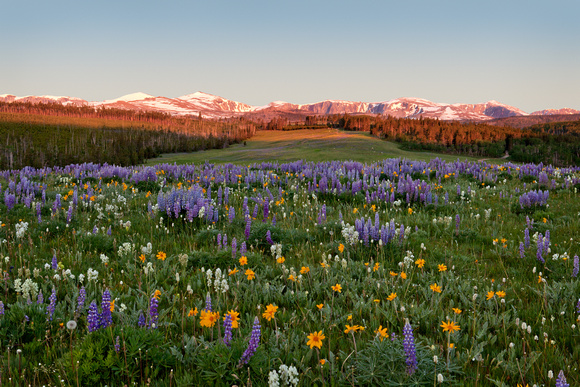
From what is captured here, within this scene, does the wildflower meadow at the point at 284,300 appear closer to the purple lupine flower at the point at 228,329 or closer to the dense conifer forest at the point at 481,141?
the purple lupine flower at the point at 228,329

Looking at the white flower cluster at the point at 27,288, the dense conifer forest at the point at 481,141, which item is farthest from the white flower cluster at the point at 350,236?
the dense conifer forest at the point at 481,141

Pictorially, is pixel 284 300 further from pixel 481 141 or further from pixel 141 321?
pixel 481 141

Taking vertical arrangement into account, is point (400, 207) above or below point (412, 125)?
below

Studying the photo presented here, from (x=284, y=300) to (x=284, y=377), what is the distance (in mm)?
1660

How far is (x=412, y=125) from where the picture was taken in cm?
6334

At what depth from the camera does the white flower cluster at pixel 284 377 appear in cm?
250

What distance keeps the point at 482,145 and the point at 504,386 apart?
5710cm

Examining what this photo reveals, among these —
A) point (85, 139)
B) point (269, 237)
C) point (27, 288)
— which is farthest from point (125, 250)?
point (85, 139)

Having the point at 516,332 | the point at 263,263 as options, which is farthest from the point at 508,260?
the point at 263,263

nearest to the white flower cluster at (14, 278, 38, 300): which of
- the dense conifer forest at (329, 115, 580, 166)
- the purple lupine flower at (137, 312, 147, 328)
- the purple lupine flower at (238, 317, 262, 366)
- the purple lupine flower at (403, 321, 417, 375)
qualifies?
the purple lupine flower at (137, 312, 147, 328)

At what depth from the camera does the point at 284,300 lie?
431cm

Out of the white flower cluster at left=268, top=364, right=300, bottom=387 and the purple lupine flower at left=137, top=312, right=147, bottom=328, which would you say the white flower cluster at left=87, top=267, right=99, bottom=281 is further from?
the white flower cluster at left=268, top=364, right=300, bottom=387

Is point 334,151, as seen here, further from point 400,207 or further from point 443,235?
point 443,235

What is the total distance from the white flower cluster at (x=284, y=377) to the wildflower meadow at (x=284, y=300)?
0.05ft
